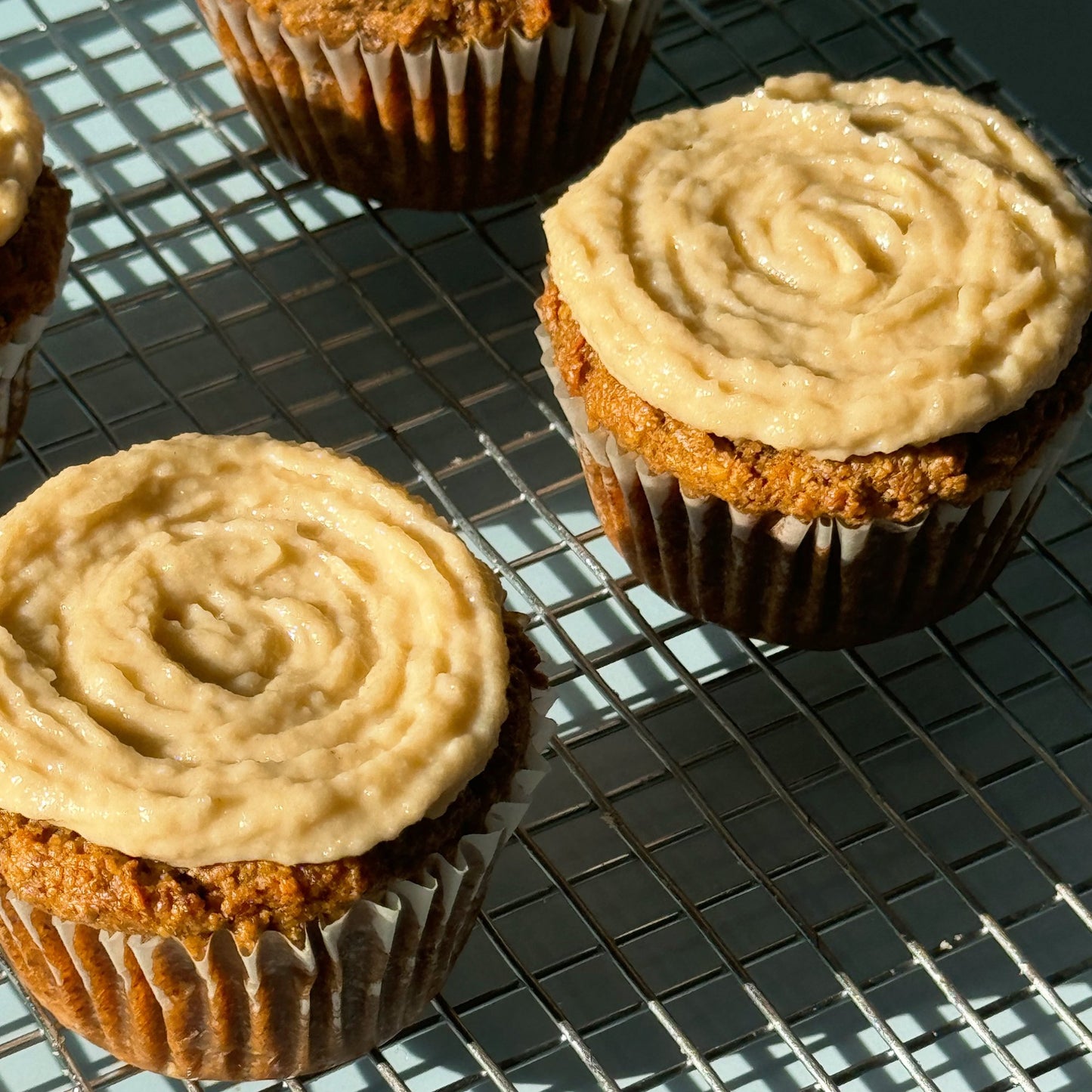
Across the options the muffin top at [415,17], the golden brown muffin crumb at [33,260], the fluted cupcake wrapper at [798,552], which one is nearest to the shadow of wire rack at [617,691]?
the fluted cupcake wrapper at [798,552]

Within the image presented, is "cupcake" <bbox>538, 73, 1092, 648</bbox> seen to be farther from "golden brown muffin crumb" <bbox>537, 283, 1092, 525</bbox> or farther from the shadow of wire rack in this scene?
the shadow of wire rack

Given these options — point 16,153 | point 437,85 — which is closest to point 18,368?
point 16,153

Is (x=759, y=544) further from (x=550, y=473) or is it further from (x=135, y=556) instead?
(x=135, y=556)

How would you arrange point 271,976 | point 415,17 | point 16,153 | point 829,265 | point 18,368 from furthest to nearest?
point 415,17
point 18,368
point 16,153
point 829,265
point 271,976

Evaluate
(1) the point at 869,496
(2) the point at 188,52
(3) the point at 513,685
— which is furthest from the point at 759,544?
(2) the point at 188,52

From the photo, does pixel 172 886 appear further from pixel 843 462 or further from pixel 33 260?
pixel 33 260

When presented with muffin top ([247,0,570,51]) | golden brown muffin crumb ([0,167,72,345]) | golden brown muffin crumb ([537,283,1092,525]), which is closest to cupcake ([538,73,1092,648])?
golden brown muffin crumb ([537,283,1092,525])


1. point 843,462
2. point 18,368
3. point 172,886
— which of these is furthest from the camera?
point 18,368
